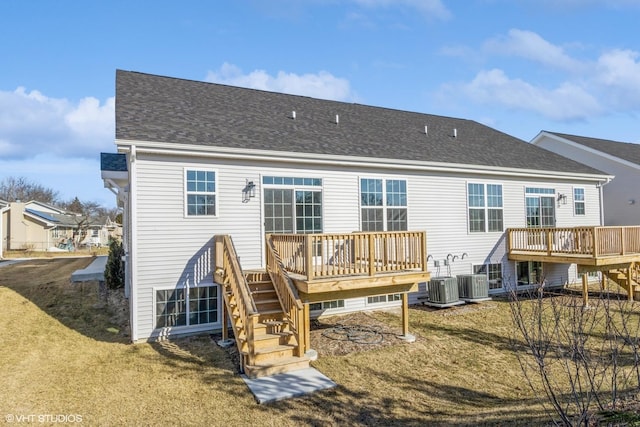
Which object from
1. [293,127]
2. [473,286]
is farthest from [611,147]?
[293,127]

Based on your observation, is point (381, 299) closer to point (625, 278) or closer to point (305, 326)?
point (305, 326)

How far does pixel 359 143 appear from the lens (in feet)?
36.6

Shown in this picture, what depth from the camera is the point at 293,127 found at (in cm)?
1105

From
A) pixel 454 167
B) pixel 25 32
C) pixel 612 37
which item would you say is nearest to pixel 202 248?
pixel 454 167

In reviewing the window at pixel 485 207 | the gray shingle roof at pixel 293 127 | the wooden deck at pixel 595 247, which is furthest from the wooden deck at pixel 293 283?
the wooden deck at pixel 595 247

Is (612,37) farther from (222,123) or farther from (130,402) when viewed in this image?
(130,402)

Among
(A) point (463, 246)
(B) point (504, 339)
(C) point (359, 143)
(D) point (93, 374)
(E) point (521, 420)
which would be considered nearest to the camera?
(E) point (521, 420)

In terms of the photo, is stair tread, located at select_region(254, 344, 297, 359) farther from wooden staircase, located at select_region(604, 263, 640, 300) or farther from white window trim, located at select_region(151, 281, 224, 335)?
wooden staircase, located at select_region(604, 263, 640, 300)

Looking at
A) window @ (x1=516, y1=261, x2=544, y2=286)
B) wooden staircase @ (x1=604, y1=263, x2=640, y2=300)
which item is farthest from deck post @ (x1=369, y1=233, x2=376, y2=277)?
wooden staircase @ (x1=604, y1=263, x2=640, y2=300)

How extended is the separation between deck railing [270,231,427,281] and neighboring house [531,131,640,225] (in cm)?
1339

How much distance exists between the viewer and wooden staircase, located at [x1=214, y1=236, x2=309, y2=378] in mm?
6188

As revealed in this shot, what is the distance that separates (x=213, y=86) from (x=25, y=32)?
248 inches

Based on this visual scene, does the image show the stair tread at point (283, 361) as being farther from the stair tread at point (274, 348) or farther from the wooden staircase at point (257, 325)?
the stair tread at point (274, 348)

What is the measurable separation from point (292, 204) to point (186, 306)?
3481 millimetres
